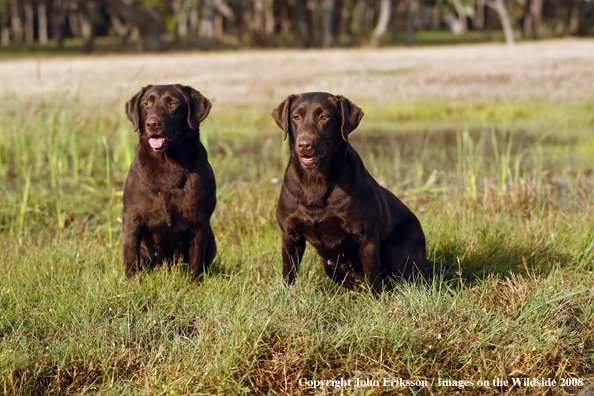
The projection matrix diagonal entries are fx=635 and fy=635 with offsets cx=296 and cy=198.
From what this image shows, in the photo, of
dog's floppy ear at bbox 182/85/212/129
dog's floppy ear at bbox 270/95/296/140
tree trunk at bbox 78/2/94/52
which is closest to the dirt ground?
dog's floppy ear at bbox 182/85/212/129

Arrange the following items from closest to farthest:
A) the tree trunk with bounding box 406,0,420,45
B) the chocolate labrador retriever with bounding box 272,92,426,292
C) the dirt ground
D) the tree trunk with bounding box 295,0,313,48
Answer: the chocolate labrador retriever with bounding box 272,92,426,292
the dirt ground
the tree trunk with bounding box 295,0,313,48
the tree trunk with bounding box 406,0,420,45

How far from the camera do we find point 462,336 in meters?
3.46

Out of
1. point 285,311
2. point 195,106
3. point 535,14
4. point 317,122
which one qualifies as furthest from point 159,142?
point 535,14

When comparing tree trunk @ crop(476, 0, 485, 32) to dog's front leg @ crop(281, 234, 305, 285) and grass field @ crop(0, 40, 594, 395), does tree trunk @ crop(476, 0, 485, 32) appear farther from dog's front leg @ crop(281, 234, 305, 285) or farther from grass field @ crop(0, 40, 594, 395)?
dog's front leg @ crop(281, 234, 305, 285)

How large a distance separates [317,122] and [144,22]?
41.7 m

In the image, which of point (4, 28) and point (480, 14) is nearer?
point (480, 14)

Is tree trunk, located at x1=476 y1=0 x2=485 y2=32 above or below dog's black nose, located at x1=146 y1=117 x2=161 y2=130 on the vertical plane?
above

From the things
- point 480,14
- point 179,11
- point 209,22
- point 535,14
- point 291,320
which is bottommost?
point 291,320

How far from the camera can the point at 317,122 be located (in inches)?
148

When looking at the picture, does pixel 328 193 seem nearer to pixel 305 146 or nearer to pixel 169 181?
pixel 305 146

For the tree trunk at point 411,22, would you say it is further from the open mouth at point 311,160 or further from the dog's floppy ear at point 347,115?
the open mouth at point 311,160

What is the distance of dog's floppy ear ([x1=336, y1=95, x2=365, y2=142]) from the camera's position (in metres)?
3.79

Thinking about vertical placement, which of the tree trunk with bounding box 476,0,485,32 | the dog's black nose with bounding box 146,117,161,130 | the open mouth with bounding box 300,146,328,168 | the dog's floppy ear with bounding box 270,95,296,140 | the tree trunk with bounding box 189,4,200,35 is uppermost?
the tree trunk with bounding box 476,0,485,32

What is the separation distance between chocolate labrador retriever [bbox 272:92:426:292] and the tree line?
3867 centimetres
